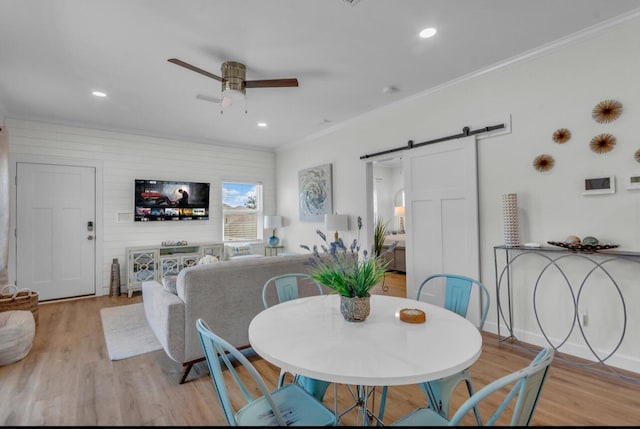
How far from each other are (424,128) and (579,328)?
2512mm

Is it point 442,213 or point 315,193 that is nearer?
point 442,213

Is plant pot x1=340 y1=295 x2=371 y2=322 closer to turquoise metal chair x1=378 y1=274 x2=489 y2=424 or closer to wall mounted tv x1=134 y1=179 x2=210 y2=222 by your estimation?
turquoise metal chair x1=378 y1=274 x2=489 y2=424

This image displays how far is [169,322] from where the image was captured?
2.33 m

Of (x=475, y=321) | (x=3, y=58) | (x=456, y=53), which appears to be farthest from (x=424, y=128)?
(x=3, y=58)

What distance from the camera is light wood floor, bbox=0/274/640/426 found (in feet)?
6.23

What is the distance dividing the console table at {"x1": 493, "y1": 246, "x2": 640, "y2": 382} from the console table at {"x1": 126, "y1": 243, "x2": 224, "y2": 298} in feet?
15.5

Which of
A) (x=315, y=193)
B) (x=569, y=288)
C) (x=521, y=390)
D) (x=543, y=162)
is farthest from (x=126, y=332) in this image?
(x=543, y=162)

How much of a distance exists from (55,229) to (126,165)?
139 cm

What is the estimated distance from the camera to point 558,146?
272 cm

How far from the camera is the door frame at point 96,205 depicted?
14.3 ft

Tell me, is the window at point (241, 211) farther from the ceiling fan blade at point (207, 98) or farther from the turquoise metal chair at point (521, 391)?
the turquoise metal chair at point (521, 391)

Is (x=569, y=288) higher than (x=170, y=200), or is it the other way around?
(x=170, y=200)

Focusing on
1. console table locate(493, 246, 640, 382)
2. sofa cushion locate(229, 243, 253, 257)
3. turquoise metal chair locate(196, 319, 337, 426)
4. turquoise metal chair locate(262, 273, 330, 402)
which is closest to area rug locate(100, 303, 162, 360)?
turquoise metal chair locate(262, 273, 330, 402)

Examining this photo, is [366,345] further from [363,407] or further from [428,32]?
[428,32]
